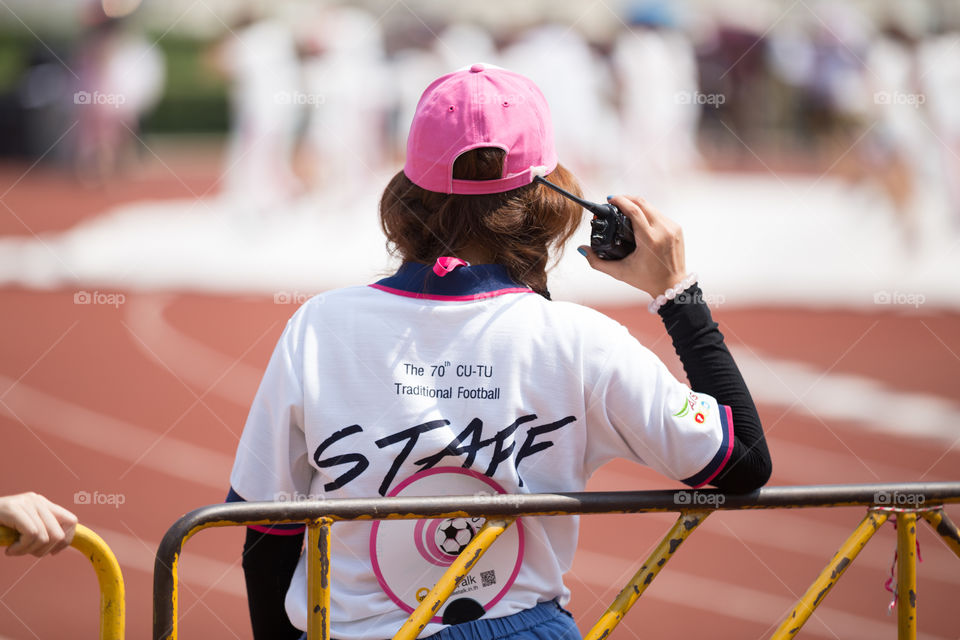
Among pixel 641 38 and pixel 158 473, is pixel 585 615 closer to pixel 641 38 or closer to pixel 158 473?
pixel 158 473

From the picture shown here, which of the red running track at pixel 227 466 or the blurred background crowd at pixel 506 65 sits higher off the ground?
the blurred background crowd at pixel 506 65

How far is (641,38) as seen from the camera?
16891 mm

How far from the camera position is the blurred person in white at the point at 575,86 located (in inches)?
618

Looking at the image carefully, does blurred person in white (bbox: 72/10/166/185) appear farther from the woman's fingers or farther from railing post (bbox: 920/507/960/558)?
railing post (bbox: 920/507/960/558)

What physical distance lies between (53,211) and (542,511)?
15.7 metres

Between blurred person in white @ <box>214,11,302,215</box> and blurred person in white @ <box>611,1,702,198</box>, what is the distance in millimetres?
5440

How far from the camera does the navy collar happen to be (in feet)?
5.23

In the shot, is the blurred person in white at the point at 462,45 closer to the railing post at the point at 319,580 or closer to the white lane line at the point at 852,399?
the white lane line at the point at 852,399

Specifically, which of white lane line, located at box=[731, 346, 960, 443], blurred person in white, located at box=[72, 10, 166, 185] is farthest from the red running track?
blurred person in white, located at box=[72, 10, 166, 185]

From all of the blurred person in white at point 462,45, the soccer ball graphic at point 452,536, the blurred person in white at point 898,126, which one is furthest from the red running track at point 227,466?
the blurred person in white at point 462,45

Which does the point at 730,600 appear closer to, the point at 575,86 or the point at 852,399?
the point at 852,399

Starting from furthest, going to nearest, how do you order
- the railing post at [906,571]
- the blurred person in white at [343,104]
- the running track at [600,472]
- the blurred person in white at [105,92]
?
the blurred person in white at [105,92]
the blurred person in white at [343,104]
the running track at [600,472]
the railing post at [906,571]

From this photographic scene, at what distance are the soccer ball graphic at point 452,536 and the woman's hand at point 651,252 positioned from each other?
51 cm

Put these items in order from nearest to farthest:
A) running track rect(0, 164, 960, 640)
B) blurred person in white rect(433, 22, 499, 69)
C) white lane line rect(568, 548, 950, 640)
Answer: white lane line rect(568, 548, 950, 640) < running track rect(0, 164, 960, 640) < blurred person in white rect(433, 22, 499, 69)
